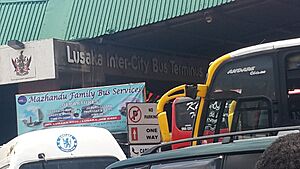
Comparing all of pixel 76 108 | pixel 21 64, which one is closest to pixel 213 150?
pixel 76 108

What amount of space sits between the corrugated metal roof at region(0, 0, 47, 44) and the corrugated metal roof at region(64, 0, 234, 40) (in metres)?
1.24

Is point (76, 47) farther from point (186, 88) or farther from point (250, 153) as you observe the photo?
point (250, 153)

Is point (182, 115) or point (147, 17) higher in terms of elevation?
point (147, 17)

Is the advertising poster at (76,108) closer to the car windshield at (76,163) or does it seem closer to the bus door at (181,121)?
the bus door at (181,121)

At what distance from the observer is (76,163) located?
294 inches

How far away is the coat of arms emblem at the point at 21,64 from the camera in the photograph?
1772 cm

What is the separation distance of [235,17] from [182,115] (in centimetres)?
699

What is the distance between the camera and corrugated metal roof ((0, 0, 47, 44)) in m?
18.9

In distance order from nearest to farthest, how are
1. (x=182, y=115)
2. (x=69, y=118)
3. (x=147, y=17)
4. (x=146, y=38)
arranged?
(x=182, y=115) < (x=69, y=118) < (x=147, y=17) < (x=146, y=38)

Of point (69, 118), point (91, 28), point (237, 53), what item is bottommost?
point (69, 118)

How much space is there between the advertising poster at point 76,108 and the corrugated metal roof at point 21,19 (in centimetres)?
295

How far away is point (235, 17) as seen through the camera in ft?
60.0

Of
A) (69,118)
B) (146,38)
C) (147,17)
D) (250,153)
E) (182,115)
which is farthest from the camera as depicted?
(146,38)

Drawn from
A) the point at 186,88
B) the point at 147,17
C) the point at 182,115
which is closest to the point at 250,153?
the point at 186,88
